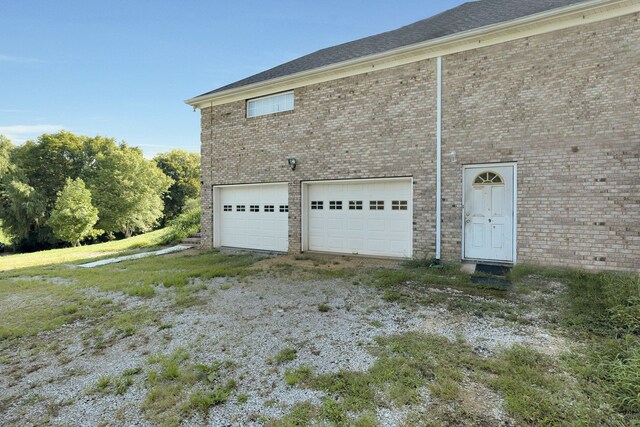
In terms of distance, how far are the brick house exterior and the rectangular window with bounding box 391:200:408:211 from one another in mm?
340

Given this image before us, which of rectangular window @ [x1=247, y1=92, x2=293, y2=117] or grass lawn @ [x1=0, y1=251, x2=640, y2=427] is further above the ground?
rectangular window @ [x1=247, y1=92, x2=293, y2=117]

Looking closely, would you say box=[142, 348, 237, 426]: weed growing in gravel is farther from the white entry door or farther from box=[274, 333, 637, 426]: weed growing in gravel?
the white entry door

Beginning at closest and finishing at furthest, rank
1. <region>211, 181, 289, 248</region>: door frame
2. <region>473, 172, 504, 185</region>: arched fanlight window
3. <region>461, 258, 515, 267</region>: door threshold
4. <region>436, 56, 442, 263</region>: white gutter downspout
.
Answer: <region>461, 258, 515, 267</region>: door threshold < <region>473, 172, 504, 185</region>: arched fanlight window < <region>436, 56, 442, 263</region>: white gutter downspout < <region>211, 181, 289, 248</region>: door frame

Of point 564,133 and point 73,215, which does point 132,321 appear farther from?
point 73,215

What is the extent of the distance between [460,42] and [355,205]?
448 cm

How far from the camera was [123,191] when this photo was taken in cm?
2795

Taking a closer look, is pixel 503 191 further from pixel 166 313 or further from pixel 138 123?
pixel 138 123

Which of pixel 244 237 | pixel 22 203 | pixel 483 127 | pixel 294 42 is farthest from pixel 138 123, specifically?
pixel 483 127

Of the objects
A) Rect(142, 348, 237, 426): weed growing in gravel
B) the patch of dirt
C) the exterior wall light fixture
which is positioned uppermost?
the exterior wall light fixture

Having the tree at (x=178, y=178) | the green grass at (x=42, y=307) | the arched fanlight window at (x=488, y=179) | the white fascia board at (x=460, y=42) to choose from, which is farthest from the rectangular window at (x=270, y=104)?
the tree at (x=178, y=178)

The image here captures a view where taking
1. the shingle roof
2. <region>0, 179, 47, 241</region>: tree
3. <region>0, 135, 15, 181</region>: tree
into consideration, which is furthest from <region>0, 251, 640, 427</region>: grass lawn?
<region>0, 135, 15, 181</region>: tree

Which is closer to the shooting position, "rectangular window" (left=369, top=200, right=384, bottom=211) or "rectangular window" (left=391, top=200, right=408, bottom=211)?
"rectangular window" (left=391, top=200, right=408, bottom=211)

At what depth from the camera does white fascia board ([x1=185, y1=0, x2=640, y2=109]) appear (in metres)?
5.82

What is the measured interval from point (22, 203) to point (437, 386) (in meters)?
32.5
